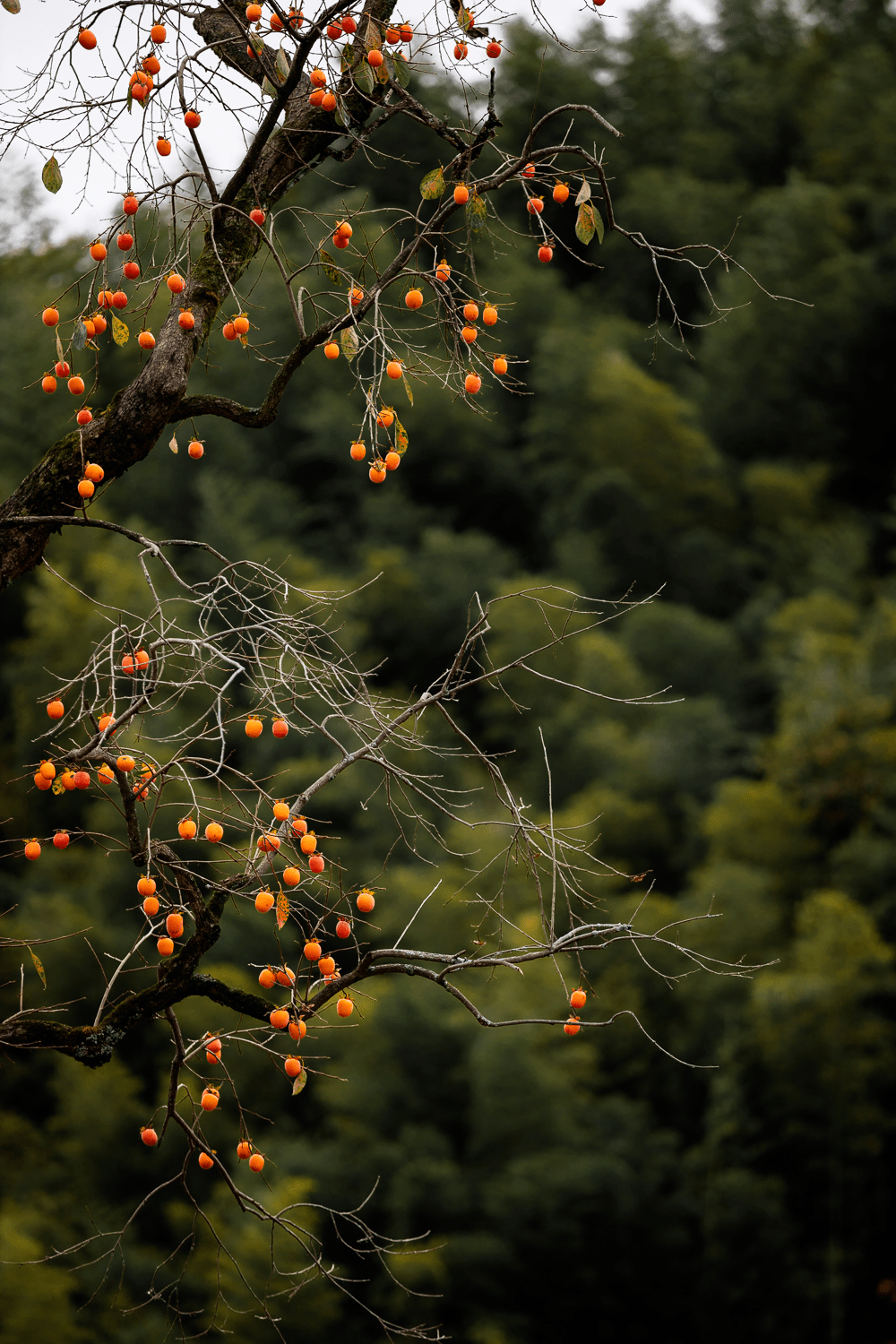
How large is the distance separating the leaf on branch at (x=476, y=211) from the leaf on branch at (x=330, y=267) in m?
0.24

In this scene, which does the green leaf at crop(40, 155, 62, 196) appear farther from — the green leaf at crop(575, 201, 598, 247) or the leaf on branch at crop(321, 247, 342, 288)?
the green leaf at crop(575, 201, 598, 247)

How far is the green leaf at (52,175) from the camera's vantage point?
5.77 ft

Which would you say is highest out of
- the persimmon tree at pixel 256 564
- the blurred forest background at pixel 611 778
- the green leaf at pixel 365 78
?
the green leaf at pixel 365 78

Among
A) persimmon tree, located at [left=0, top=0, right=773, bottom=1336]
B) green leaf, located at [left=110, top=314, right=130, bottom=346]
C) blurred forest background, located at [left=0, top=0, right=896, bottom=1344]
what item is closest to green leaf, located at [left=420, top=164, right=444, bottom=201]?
persimmon tree, located at [left=0, top=0, right=773, bottom=1336]

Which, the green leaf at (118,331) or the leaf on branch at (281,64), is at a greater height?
the leaf on branch at (281,64)

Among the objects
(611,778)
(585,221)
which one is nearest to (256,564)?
(585,221)

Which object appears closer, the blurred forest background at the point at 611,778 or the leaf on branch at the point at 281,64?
the leaf on branch at the point at 281,64

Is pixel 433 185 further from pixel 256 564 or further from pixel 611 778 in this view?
pixel 611 778

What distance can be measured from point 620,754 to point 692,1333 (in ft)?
17.4

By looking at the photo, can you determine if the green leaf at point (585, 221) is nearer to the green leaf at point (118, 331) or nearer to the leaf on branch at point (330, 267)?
the leaf on branch at point (330, 267)

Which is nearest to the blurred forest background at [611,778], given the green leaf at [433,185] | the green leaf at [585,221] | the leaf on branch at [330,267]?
the leaf on branch at [330,267]

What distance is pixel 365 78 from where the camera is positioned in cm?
179

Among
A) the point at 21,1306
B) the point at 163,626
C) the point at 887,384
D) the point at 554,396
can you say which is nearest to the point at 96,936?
the point at 21,1306

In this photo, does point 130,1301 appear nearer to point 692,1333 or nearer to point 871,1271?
point 692,1333
